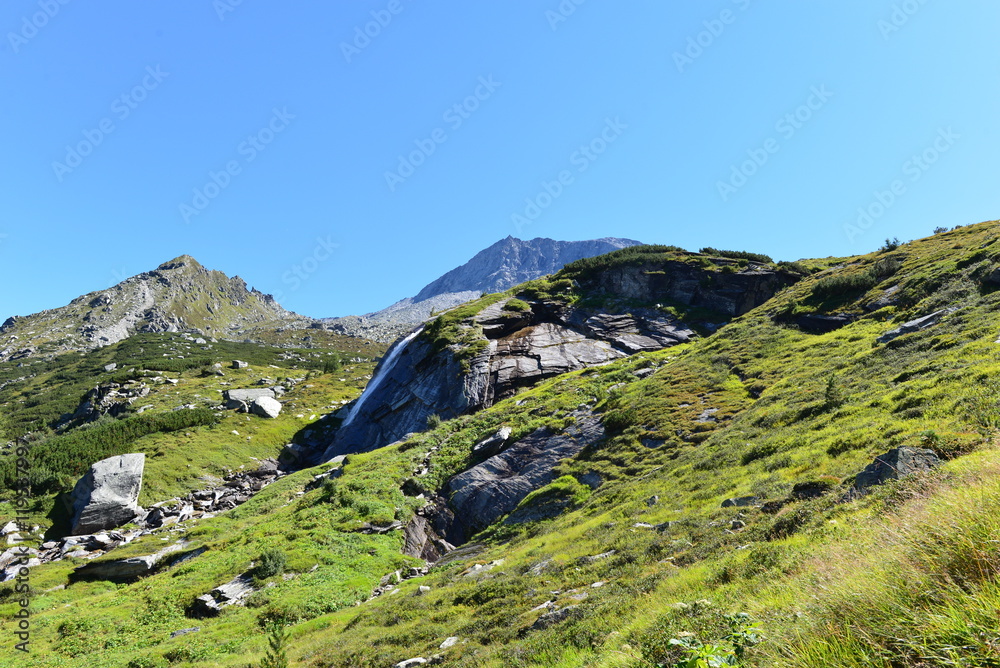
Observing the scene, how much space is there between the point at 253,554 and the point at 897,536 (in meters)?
26.2

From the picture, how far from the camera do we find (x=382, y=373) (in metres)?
63.0

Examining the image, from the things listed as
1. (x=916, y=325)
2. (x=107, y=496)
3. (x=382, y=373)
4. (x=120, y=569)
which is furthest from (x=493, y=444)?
(x=382, y=373)

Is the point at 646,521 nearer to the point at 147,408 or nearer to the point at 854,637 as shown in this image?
the point at 854,637

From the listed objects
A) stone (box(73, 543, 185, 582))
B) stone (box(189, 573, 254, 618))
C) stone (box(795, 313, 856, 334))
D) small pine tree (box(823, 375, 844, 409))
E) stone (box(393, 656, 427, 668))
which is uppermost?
stone (box(795, 313, 856, 334))

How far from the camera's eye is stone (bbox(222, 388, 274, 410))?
61.6 m

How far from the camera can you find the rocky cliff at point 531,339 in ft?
163

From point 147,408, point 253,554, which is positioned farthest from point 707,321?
point 147,408

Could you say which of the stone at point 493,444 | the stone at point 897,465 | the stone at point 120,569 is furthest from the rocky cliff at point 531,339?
the stone at point 897,465

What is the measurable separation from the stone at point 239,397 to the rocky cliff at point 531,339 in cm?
1780

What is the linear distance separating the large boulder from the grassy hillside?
729 centimetres

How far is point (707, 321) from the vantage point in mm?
57781

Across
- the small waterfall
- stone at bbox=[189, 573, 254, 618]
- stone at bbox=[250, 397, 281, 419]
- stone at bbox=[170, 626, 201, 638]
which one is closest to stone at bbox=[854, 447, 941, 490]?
stone at bbox=[170, 626, 201, 638]

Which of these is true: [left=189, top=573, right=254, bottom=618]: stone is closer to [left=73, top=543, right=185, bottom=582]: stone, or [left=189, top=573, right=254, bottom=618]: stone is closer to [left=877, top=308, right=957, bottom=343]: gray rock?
[left=73, top=543, right=185, bottom=582]: stone

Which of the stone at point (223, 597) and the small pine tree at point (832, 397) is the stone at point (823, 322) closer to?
the small pine tree at point (832, 397)
